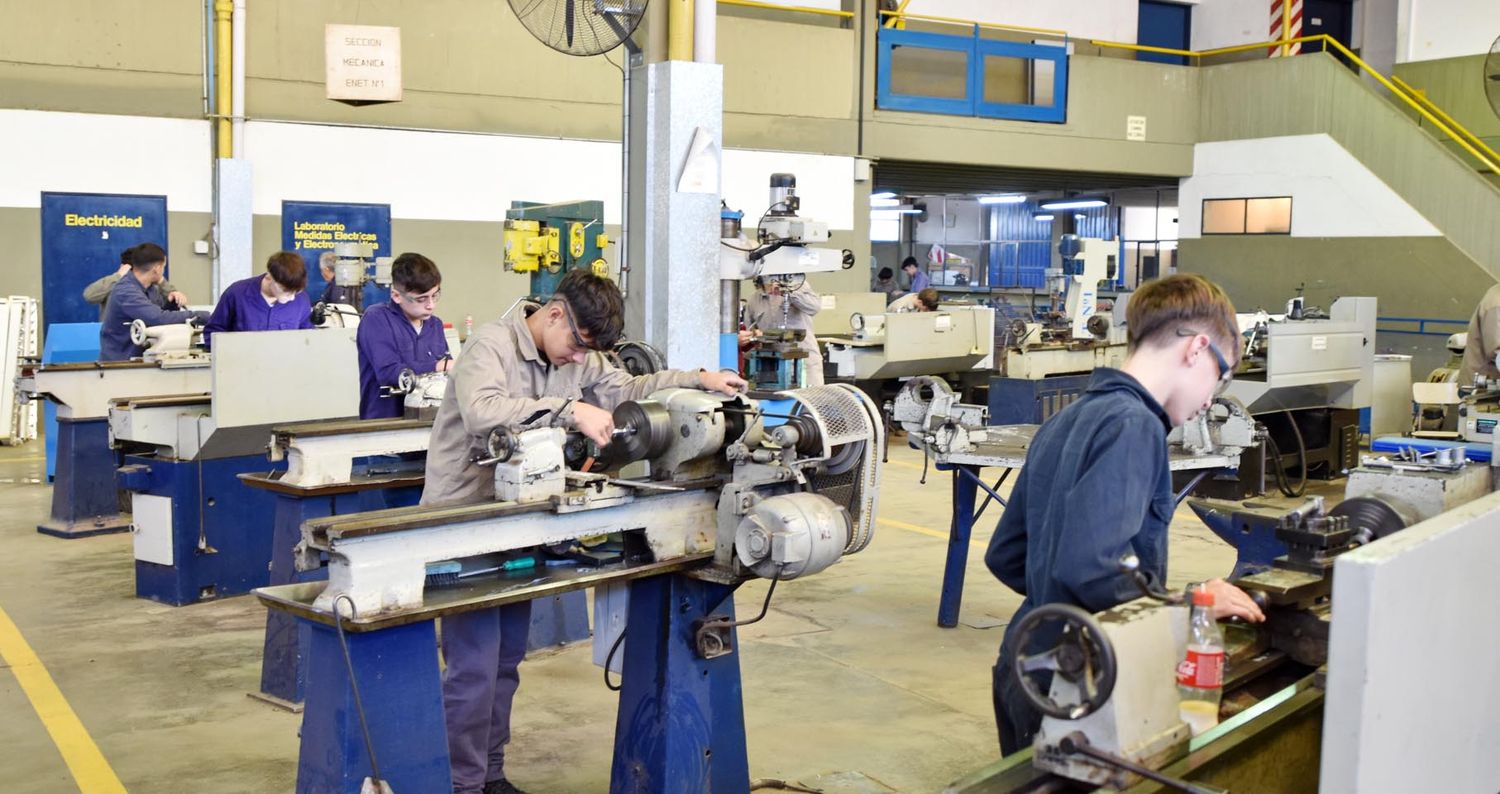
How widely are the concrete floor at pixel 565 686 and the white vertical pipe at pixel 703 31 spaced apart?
1797 mm

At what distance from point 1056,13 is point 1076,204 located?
9.77ft

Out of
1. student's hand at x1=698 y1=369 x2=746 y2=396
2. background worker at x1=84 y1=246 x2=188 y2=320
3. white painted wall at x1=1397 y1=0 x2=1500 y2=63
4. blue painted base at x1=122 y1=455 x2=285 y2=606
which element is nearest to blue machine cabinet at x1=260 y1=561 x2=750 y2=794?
student's hand at x1=698 y1=369 x2=746 y2=396

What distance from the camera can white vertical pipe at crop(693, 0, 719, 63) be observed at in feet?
13.1

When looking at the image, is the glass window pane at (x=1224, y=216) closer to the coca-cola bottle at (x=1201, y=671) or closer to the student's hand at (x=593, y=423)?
the student's hand at (x=593, y=423)

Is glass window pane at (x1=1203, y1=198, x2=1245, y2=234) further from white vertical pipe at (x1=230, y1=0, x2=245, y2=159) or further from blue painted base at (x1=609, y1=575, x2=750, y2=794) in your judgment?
blue painted base at (x1=609, y1=575, x2=750, y2=794)

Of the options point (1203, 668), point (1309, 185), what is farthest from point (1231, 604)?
point (1309, 185)

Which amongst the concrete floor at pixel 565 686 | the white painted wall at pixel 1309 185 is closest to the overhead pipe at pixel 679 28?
the concrete floor at pixel 565 686

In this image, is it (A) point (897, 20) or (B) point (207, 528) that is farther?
(A) point (897, 20)

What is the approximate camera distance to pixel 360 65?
6.21 m

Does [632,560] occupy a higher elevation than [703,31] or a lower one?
lower

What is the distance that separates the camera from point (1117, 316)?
27.0 ft

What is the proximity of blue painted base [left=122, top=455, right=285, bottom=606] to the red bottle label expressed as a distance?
11.0 feet

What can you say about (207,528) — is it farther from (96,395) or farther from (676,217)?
(676,217)

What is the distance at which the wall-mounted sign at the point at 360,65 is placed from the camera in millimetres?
6199
